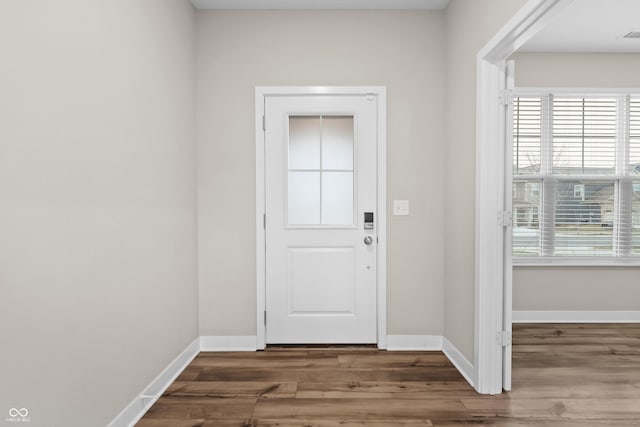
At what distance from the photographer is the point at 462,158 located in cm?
275

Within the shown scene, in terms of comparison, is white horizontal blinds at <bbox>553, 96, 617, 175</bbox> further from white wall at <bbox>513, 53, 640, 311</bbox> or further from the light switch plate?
the light switch plate

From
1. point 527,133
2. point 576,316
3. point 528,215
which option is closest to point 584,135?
point 527,133

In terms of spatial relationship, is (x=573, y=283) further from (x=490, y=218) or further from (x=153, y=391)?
(x=153, y=391)

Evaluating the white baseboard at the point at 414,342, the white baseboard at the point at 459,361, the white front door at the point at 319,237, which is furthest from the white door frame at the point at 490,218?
the white front door at the point at 319,237

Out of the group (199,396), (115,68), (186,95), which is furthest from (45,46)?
(199,396)

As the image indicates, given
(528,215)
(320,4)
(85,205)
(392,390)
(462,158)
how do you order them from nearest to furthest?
(85,205) → (392,390) → (462,158) → (320,4) → (528,215)

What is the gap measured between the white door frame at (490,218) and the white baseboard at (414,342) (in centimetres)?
74

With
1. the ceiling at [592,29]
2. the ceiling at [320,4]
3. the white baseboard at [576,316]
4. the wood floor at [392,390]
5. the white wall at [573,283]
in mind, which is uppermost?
the ceiling at [320,4]

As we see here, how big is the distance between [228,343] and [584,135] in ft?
13.4

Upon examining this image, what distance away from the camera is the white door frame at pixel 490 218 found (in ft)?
7.71

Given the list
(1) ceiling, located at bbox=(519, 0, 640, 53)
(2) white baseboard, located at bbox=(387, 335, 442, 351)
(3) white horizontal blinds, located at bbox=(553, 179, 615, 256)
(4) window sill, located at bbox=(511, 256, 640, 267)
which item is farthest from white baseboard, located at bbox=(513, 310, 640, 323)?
(1) ceiling, located at bbox=(519, 0, 640, 53)

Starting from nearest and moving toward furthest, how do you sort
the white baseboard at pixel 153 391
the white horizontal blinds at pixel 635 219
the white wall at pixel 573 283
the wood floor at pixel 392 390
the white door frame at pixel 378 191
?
the white baseboard at pixel 153 391
the wood floor at pixel 392 390
the white door frame at pixel 378 191
the white wall at pixel 573 283
the white horizontal blinds at pixel 635 219

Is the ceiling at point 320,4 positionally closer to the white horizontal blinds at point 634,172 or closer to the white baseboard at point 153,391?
the white horizontal blinds at point 634,172

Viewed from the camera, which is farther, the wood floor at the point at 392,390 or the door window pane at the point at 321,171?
the door window pane at the point at 321,171
